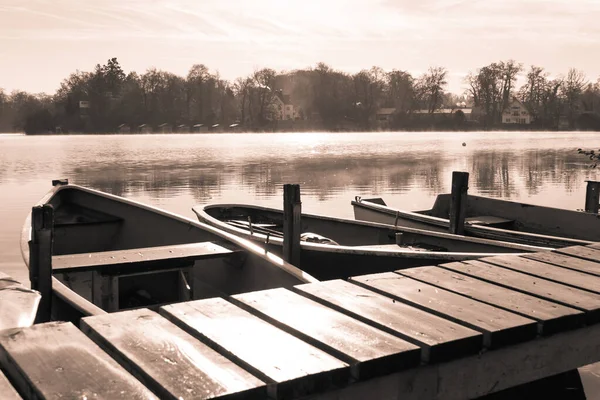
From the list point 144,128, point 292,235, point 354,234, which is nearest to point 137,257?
point 292,235

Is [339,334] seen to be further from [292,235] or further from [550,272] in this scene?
[292,235]

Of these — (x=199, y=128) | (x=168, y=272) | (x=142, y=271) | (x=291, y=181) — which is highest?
(x=199, y=128)

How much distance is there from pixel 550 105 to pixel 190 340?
419 ft

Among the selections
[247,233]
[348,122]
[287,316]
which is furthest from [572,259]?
[348,122]

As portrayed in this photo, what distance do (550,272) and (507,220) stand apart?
7.77 metres

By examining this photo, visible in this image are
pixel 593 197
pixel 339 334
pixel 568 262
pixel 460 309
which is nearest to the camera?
pixel 339 334

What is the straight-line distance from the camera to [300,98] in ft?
429

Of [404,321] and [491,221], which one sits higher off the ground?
[404,321]

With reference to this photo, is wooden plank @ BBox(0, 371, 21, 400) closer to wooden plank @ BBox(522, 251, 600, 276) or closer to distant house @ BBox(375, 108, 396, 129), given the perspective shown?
wooden plank @ BBox(522, 251, 600, 276)

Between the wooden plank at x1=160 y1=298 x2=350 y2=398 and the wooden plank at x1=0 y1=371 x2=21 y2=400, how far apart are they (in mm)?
827

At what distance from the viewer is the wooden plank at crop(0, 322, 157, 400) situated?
2.60 metres

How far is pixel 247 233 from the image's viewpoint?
30.6 feet

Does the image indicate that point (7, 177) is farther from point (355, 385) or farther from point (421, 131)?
point (421, 131)

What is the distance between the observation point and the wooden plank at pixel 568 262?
4.86m
